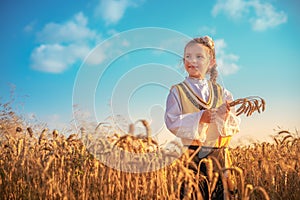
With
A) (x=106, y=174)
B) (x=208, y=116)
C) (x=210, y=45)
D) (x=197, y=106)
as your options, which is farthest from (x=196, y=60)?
(x=106, y=174)

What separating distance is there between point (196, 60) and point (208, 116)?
67 centimetres

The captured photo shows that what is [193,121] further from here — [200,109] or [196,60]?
[196,60]

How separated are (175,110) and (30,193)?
150 centimetres

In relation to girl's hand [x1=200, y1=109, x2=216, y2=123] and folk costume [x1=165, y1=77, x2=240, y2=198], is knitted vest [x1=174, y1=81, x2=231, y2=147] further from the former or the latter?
girl's hand [x1=200, y1=109, x2=216, y2=123]

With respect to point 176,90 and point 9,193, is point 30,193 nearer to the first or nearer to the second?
point 9,193

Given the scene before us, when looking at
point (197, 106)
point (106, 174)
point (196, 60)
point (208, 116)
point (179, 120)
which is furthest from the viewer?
point (196, 60)

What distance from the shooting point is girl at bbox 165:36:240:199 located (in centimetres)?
305

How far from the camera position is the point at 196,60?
3.35 meters

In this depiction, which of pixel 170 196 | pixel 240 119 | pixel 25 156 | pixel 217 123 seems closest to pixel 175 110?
pixel 217 123

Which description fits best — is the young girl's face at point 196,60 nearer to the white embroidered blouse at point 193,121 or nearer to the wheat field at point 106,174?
the white embroidered blouse at point 193,121

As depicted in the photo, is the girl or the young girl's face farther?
the young girl's face

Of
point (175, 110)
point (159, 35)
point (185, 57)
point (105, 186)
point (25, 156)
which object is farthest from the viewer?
point (159, 35)

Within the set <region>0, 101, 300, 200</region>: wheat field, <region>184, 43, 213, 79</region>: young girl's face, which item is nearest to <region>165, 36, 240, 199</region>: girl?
<region>184, 43, 213, 79</region>: young girl's face

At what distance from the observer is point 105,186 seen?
8.78ft
